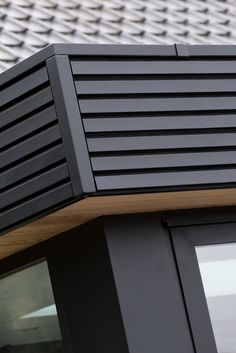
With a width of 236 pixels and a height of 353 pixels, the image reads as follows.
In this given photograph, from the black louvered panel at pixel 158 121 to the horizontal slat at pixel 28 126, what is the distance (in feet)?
0.47

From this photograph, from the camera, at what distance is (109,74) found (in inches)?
153

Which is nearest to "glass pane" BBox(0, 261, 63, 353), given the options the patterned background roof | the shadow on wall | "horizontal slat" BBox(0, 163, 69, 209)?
the shadow on wall

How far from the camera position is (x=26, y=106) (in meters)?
3.91

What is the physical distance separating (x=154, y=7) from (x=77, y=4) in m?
0.73

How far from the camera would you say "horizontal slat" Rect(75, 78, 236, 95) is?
12.6 ft

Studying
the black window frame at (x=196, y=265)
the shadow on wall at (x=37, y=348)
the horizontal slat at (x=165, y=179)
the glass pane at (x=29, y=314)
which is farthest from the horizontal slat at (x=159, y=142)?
the shadow on wall at (x=37, y=348)

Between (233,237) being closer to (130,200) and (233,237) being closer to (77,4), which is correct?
(130,200)

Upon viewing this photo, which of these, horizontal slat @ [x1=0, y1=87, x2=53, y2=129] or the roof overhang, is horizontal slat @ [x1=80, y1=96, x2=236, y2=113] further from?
horizontal slat @ [x1=0, y1=87, x2=53, y2=129]

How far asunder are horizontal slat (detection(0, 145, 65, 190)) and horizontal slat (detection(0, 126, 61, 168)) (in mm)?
34

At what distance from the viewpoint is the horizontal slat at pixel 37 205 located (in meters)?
3.75

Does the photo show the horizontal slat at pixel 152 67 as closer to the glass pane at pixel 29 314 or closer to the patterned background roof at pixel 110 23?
the glass pane at pixel 29 314

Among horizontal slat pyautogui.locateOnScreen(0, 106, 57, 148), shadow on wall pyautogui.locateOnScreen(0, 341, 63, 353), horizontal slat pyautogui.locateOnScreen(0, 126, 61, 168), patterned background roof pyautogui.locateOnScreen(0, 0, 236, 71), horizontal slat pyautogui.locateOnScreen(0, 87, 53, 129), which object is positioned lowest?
shadow on wall pyautogui.locateOnScreen(0, 341, 63, 353)

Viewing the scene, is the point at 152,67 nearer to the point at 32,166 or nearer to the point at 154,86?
the point at 154,86

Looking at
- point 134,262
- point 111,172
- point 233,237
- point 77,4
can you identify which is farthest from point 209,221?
point 77,4
